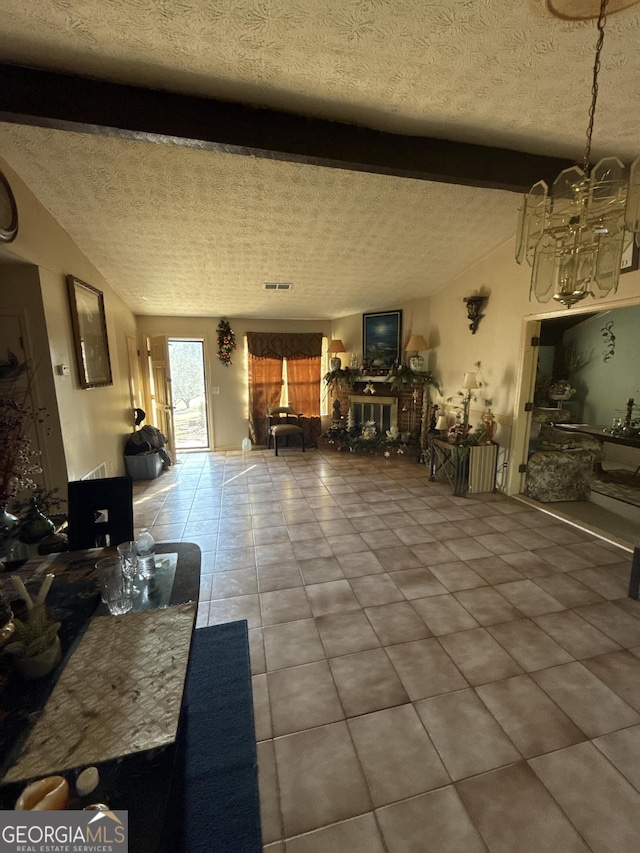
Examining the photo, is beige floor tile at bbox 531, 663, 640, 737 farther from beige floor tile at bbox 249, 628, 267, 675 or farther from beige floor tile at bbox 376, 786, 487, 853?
beige floor tile at bbox 249, 628, 267, 675

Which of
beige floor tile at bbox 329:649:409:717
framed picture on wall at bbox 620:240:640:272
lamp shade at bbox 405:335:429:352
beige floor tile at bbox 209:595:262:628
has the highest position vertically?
framed picture on wall at bbox 620:240:640:272

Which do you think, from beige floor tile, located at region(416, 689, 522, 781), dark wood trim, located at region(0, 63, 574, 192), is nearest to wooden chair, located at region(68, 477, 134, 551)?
beige floor tile, located at region(416, 689, 522, 781)

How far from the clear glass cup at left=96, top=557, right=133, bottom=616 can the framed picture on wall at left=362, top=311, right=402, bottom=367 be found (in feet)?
17.1

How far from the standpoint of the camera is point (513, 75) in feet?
6.21

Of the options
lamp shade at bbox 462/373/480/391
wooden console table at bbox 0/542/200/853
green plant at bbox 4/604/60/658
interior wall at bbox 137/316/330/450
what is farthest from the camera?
interior wall at bbox 137/316/330/450

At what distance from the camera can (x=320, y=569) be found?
2.70 meters

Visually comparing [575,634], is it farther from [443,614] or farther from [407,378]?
[407,378]

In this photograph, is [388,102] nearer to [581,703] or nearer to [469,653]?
[469,653]

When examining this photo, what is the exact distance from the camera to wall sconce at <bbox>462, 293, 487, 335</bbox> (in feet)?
14.5

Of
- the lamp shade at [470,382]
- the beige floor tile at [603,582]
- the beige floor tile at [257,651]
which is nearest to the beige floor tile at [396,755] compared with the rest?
the beige floor tile at [257,651]

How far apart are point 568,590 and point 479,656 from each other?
991 millimetres

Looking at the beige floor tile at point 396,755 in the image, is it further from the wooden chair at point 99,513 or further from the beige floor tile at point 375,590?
the wooden chair at point 99,513

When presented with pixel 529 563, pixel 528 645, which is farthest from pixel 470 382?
pixel 528 645

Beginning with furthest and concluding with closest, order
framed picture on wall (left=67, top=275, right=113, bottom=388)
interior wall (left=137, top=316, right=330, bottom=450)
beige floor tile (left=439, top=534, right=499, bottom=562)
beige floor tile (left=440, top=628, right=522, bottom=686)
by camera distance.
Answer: interior wall (left=137, top=316, right=330, bottom=450)
framed picture on wall (left=67, top=275, right=113, bottom=388)
beige floor tile (left=439, top=534, right=499, bottom=562)
beige floor tile (left=440, top=628, right=522, bottom=686)
